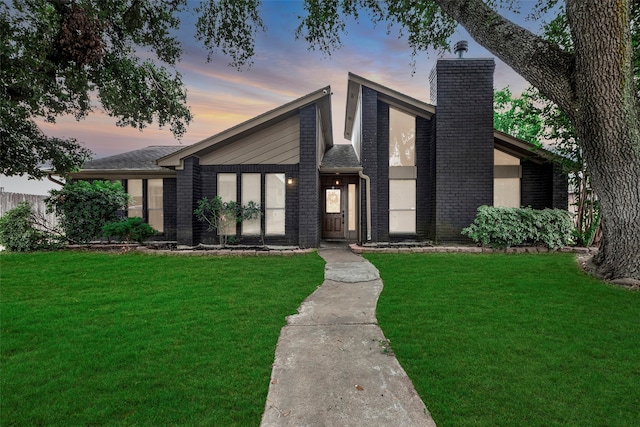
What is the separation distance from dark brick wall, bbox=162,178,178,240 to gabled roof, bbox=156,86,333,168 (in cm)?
195

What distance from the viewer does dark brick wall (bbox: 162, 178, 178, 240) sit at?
11.1 meters

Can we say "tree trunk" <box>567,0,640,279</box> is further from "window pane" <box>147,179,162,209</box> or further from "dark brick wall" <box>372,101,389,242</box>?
"window pane" <box>147,179,162,209</box>

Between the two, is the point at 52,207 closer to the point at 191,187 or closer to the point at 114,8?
the point at 191,187

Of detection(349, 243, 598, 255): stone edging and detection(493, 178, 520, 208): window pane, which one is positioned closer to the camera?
detection(349, 243, 598, 255): stone edging

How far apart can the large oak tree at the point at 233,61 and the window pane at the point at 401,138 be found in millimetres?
3989

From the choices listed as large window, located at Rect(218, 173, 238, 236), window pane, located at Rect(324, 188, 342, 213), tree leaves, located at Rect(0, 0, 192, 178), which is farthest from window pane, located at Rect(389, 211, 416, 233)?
tree leaves, located at Rect(0, 0, 192, 178)

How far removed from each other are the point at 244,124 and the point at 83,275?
5.87m

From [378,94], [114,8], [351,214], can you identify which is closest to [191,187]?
[114,8]

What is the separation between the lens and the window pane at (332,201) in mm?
12650

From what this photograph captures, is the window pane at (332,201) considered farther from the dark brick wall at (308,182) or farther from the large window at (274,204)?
the dark brick wall at (308,182)

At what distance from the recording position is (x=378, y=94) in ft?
34.4

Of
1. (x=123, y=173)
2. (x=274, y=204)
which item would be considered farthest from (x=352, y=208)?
(x=123, y=173)

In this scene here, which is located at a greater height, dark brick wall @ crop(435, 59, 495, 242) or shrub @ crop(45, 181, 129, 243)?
dark brick wall @ crop(435, 59, 495, 242)

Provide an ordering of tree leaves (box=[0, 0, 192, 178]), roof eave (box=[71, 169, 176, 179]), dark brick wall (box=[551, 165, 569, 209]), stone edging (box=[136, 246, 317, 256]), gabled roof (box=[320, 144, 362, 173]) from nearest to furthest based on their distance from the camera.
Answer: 1. tree leaves (box=[0, 0, 192, 178])
2. stone edging (box=[136, 246, 317, 256])
3. dark brick wall (box=[551, 165, 569, 209])
4. gabled roof (box=[320, 144, 362, 173])
5. roof eave (box=[71, 169, 176, 179])
